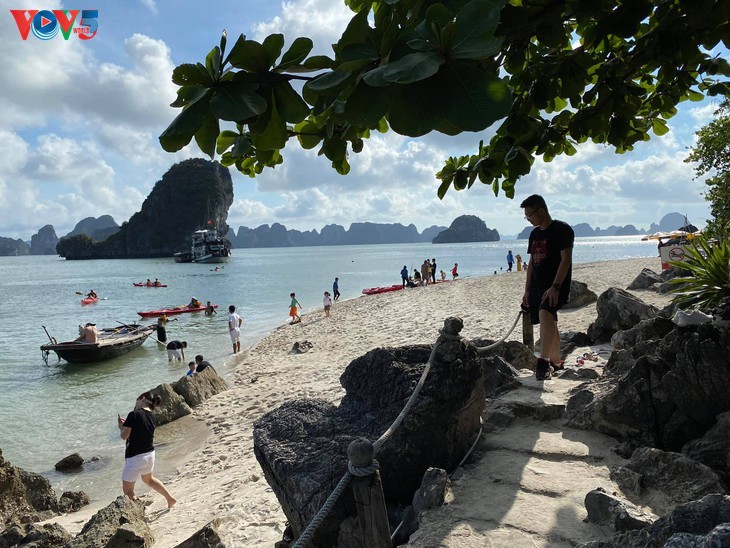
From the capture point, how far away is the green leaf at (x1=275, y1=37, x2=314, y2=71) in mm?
1693

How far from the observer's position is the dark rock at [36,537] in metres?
5.08

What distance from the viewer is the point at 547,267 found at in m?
5.18

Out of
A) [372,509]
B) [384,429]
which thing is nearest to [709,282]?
[384,429]

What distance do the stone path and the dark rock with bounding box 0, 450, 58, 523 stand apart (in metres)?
6.56

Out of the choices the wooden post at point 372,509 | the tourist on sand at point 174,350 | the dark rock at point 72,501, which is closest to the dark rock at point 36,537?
the dark rock at point 72,501

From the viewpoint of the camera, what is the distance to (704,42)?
281 centimetres

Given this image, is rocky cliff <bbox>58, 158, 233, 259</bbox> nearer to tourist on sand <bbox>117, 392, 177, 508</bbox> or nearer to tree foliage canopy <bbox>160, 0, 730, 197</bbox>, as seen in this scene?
tourist on sand <bbox>117, 392, 177, 508</bbox>

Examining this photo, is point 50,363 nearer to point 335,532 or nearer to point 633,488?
point 335,532

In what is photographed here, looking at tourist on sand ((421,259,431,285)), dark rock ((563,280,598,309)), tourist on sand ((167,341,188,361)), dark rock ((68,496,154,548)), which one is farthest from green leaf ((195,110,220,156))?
tourist on sand ((421,259,431,285))

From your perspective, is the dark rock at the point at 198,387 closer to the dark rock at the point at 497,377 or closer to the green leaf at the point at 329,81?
the dark rock at the point at 497,377

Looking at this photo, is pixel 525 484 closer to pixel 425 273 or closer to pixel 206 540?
pixel 206 540

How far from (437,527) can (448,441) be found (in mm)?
933

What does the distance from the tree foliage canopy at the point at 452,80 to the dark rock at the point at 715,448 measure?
209 centimetres

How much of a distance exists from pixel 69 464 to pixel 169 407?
216 cm
